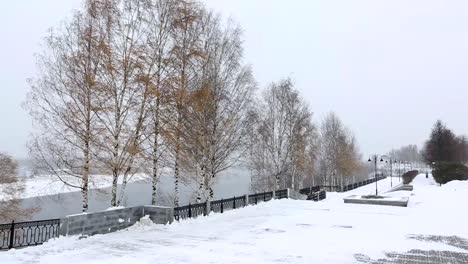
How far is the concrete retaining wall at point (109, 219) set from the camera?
11.2 meters

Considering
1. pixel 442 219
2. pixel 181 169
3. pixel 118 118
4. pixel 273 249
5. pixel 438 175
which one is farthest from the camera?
pixel 438 175

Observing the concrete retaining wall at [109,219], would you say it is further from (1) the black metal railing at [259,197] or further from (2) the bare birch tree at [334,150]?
(2) the bare birch tree at [334,150]

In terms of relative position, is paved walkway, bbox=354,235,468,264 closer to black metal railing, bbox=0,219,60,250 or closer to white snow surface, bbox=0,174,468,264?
white snow surface, bbox=0,174,468,264

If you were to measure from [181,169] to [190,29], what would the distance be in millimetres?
8148

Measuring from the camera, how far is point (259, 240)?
11.7 metres

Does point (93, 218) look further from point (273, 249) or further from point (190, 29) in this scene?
point (190, 29)

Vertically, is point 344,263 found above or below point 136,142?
below

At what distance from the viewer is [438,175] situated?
4500 centimetres

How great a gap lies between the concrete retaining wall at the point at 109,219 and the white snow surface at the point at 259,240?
29 cm

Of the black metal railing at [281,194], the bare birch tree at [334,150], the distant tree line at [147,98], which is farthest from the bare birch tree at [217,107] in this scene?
the bare birch tree at [334,150]

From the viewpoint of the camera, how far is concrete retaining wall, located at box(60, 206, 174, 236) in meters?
11.2

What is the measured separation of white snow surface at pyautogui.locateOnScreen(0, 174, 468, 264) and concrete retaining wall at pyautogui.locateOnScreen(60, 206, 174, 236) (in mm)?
289

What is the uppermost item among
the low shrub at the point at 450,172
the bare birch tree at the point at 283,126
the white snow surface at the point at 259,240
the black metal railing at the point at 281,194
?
the bare birch tree at the point at 283,126

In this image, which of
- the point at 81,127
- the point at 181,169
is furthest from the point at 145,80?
the point at 181,169
